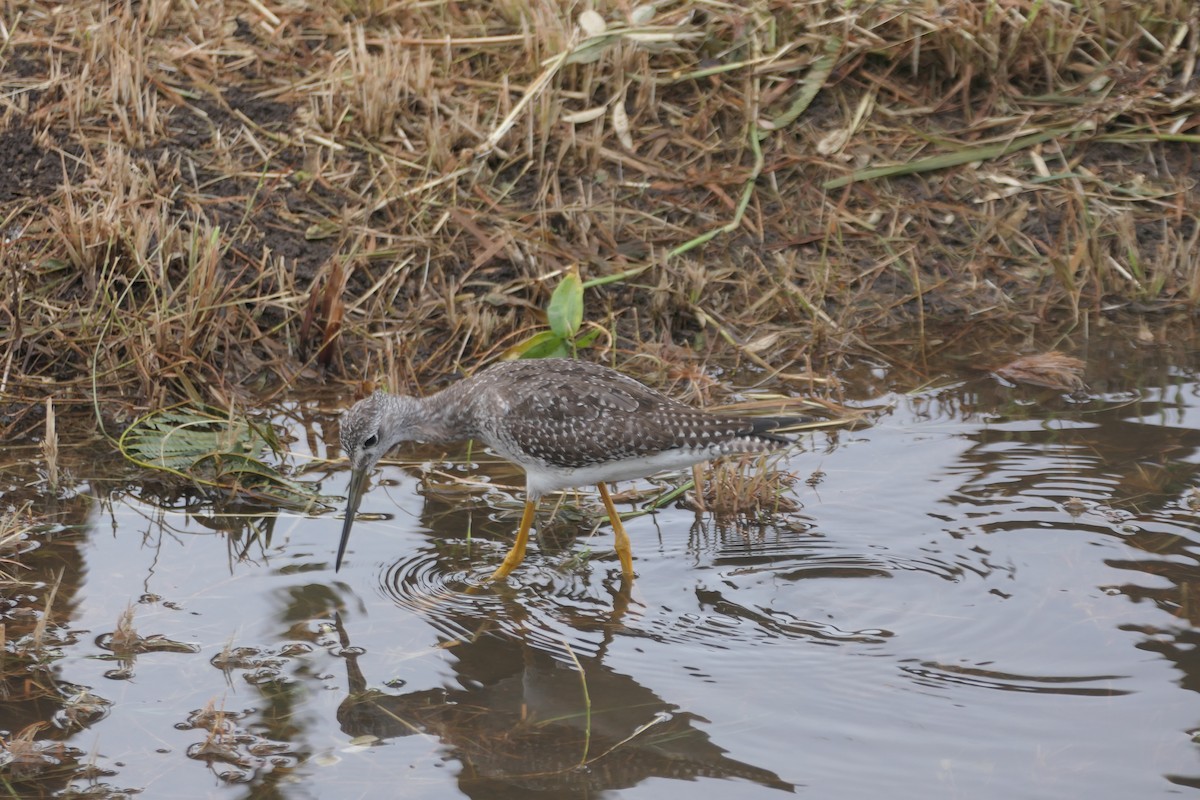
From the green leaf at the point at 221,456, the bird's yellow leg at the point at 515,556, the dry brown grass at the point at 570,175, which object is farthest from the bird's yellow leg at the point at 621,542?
the dry brown grass at the point at 570,175

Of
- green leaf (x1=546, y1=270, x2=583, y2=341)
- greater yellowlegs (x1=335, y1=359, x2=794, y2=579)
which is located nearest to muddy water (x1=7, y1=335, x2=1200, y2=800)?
greater yellowlegs (x1=335, y1=359, x2=794, y2=579)

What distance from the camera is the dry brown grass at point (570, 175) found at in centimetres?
752

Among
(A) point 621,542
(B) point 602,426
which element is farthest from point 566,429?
(A) point 621,542

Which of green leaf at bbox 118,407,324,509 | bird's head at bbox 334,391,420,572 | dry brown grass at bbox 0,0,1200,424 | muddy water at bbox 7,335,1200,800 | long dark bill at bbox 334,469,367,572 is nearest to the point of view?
muddy water at bbox 7,335,1200,800

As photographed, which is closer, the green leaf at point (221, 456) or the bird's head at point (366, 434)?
the bird's head at point (366, 434)

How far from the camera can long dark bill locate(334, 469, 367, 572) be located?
576 centimetres

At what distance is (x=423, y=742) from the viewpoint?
4691 millimetres

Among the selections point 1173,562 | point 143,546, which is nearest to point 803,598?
point 1173,562

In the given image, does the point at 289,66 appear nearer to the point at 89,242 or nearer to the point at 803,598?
the point at 89,242

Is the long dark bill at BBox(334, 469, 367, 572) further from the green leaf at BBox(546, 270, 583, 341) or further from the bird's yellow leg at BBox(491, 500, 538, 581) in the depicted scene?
the green leaf at BBox(546, 270, 583, 341)

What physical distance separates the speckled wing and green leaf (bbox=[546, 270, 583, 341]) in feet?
4.01

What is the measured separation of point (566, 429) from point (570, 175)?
2.82 m

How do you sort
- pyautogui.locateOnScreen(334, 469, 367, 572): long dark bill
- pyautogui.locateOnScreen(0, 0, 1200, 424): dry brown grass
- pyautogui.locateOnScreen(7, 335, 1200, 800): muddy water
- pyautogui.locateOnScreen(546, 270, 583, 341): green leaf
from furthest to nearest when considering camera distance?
pyautogui.locateOnScreen(0, 0, 1200, 424): dry brown grass, pyautogui.locateOnScreen(546, 270, 583, 341): green leaf, pyautogui.locateOnScreen(334, 469, 367, 572): long dark bill, pyautogui.locateOnScreen(7, 335, 1200, 800): muddy water

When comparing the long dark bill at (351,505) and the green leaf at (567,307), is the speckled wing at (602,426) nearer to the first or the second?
the long dark bill at (351,505)
